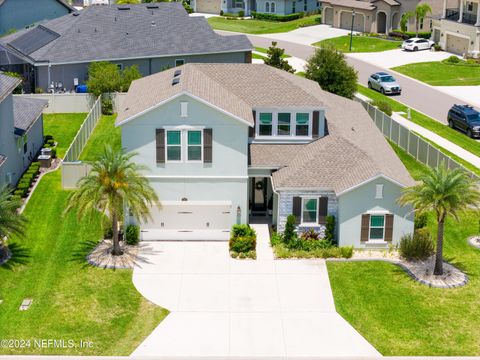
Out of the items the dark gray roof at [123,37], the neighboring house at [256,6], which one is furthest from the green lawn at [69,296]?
the neighboring house at [256,6]

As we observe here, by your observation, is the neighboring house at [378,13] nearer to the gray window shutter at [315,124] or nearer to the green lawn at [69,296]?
the gray window shutter at [315,124]

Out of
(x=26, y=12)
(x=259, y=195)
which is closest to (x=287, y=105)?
(x=259, y=195)

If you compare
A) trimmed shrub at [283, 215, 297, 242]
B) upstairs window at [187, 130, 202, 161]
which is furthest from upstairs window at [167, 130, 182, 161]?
trimmed shrub at [283, 215, 297, 242]

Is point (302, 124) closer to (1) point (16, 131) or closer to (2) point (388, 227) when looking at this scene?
(2) point (388, 227)

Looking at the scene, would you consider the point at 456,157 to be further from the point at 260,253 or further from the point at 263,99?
the point at 260,253

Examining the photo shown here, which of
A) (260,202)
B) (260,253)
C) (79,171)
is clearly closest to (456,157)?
(260,202)

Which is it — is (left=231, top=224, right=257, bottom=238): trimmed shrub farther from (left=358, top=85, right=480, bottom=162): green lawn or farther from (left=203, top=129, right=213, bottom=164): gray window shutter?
(left=358, top=85, right=480, bottom=162): green lawn

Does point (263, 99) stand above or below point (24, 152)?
above
